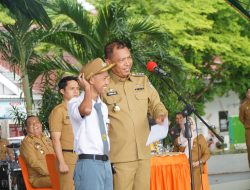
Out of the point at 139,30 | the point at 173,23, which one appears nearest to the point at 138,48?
the point at 139,30

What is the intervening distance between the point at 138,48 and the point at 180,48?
11.7 m

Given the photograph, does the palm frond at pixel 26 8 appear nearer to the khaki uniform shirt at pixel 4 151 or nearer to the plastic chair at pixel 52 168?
the plastic chair at pixel 52 168

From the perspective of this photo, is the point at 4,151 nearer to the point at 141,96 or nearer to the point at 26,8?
the point at 26,8

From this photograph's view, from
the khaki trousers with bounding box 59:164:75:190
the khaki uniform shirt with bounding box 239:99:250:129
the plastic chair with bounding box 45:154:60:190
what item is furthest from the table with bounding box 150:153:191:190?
the khaki uniform shirt with bounding box 239:99:250:129

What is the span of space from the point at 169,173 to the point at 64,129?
209 centimetres

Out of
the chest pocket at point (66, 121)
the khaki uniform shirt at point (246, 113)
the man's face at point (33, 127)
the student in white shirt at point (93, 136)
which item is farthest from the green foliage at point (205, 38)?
the student in white shirt at point (93, 136)

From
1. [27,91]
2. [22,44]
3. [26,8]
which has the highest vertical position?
[22,44]

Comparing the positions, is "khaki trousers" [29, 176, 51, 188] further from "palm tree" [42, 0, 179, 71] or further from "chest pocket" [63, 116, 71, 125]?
"palm tree" [42, 0, 179, 71]

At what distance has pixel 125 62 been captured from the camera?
6406mm

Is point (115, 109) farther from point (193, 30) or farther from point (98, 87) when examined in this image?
point (193, 30)

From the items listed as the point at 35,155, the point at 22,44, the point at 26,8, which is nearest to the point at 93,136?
the point at 26,8

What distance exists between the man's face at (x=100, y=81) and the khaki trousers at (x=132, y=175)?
28.2 inches

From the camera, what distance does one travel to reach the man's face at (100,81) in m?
5.85

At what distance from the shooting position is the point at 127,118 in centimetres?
636
